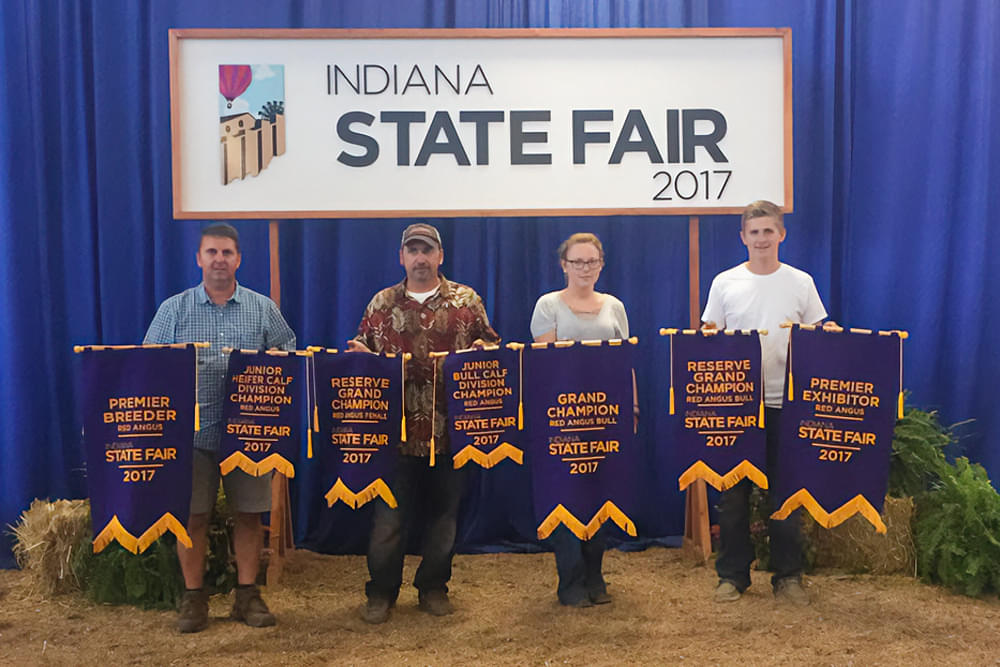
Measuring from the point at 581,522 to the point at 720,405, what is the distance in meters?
0.64

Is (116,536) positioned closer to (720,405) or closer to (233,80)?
(233,80)

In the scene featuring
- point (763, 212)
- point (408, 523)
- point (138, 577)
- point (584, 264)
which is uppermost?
point (763, 212)

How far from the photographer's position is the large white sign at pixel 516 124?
347 centimetres

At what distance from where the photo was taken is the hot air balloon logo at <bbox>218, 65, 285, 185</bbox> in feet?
11.2

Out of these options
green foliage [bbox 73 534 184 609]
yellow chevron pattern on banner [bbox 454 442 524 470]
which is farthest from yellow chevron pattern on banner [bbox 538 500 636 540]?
green foliage [bbox 73 534 184 609]

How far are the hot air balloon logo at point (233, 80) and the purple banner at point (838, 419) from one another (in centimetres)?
238

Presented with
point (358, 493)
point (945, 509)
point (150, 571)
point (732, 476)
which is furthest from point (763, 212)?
point (150, 571)

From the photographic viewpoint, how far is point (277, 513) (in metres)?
3.46

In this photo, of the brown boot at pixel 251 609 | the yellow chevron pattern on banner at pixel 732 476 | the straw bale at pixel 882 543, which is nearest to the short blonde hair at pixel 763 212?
the yellow chevron pattern on banner at pixel 732 476

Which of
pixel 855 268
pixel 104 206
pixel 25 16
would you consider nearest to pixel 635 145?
pixel 855 268

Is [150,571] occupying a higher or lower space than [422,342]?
lower

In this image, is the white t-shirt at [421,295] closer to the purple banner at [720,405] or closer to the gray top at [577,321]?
the gray top at [577,321]

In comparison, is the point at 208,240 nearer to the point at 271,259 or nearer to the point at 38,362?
the point at 271,259

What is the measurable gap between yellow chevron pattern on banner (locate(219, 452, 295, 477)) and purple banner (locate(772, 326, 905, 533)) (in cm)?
176
